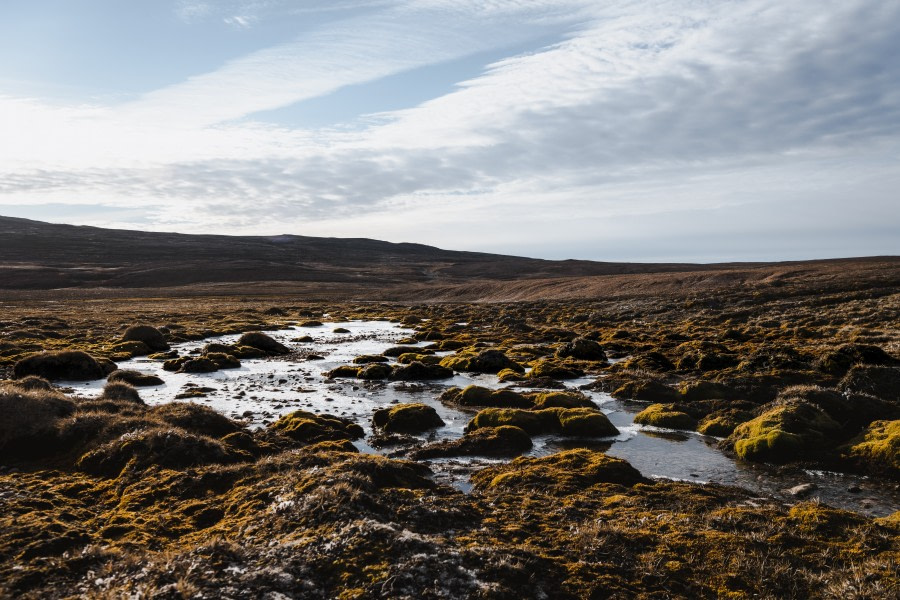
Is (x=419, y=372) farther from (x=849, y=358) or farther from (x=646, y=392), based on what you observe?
(x=849, y=358)

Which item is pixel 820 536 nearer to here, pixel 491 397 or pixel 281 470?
pixel 281 470

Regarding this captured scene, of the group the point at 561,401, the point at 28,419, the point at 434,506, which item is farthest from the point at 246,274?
the point at 434,506

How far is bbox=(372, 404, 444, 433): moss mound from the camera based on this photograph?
21359 millimetres

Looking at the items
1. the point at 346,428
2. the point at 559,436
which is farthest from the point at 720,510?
the point at 346,428

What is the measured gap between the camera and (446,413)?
2466cm

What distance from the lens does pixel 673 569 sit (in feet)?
30.4

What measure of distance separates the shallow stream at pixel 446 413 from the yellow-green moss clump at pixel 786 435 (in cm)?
75

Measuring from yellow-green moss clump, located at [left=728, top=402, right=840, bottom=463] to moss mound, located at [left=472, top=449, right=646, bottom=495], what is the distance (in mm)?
5250

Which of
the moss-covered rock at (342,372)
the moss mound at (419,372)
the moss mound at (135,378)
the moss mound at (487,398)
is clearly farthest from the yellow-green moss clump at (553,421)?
the moss mound at (135,378)

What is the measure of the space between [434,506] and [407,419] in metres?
10.2

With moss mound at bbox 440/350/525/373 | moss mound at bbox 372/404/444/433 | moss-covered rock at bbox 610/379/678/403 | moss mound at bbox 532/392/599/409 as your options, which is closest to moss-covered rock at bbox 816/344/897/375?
moss-covered rock at bbox 610/379/678/403

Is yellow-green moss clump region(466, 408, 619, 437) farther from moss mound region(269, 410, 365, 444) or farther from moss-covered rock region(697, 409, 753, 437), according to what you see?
moss mound region(269, 410, 365, 444)

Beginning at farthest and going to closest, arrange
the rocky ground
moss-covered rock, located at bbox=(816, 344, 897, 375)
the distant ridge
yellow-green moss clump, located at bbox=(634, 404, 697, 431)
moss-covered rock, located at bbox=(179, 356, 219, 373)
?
1. the distant ridge
2. moss-covered rock, located at bbox=(179, 356, 219, 373)
3. moss-covered rock, located at bbox=(816, 344, 897, 375)
4. yellow-green moss clump, located at bbox=(634, 404, 697, 431)
5. the rocky ground

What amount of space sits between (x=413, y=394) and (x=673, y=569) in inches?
820
